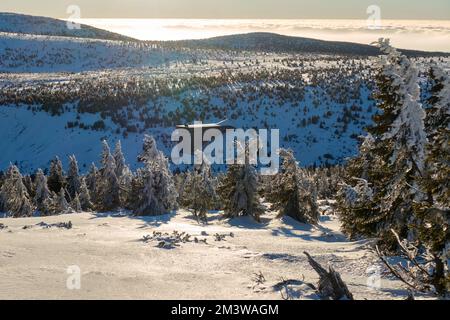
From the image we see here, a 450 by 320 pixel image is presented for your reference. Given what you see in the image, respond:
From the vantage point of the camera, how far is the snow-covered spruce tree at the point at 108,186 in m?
46.1

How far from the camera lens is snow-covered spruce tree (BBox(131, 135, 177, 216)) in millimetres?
35438

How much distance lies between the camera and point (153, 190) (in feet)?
117

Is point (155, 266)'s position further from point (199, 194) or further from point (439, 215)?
point (199, 194)

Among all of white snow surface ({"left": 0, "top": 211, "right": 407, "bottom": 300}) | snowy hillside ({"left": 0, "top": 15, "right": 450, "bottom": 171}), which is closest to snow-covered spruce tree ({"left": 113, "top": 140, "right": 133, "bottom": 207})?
white snow surface ({"left": 0, "top": 211, "right": 407, "bottom": 300})

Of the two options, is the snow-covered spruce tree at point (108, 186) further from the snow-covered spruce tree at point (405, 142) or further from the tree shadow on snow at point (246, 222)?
the snow-covered spruce tree at point (405, 142)

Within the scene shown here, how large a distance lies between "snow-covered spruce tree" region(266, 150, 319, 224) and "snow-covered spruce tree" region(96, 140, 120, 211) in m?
17.1

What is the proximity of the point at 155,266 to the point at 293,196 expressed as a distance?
25.3m

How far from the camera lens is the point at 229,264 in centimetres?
1350

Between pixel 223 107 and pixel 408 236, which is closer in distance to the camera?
pixel 408 236

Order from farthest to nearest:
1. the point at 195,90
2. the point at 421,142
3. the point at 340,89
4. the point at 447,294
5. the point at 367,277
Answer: the point at 340,89, the point at 195,90, the point at 421,142, the point at 367,277, the point at 447,294

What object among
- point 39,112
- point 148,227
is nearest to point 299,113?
point 39,112

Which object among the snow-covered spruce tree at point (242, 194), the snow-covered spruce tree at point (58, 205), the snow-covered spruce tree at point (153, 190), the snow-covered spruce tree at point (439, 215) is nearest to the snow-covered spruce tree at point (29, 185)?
the snow-covered spruce tree at point (58, 205)

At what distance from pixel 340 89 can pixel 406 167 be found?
19188cm
